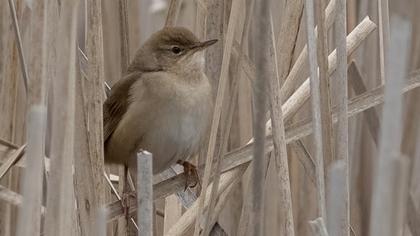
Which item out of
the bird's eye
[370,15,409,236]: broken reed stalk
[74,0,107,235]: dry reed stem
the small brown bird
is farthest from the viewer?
the bird's eye

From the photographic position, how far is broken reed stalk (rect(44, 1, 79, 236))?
1.77 m

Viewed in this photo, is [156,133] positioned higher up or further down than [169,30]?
further down

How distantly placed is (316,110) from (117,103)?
114 centimetres

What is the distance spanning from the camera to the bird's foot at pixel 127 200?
2625 mm

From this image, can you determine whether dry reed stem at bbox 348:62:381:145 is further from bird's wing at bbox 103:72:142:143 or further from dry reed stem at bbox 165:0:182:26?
bird's wing at bbox 103:72:142:143

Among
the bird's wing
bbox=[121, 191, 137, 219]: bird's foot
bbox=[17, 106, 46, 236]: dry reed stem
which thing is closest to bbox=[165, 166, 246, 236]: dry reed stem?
bbox=[121, 191, 137, 219]: bird's foot

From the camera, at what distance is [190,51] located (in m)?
3.11

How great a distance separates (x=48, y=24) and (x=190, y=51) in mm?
1199

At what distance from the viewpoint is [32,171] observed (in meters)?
1.71

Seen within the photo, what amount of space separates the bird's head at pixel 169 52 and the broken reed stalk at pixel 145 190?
46.4 inches

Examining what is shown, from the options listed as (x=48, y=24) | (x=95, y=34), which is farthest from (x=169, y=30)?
(x=48, y=24)

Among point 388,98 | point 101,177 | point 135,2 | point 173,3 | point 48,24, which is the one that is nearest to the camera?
point 388,98

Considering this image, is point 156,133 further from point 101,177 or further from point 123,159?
point 101,177

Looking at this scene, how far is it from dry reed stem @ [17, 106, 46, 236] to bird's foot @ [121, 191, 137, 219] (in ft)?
2.83
